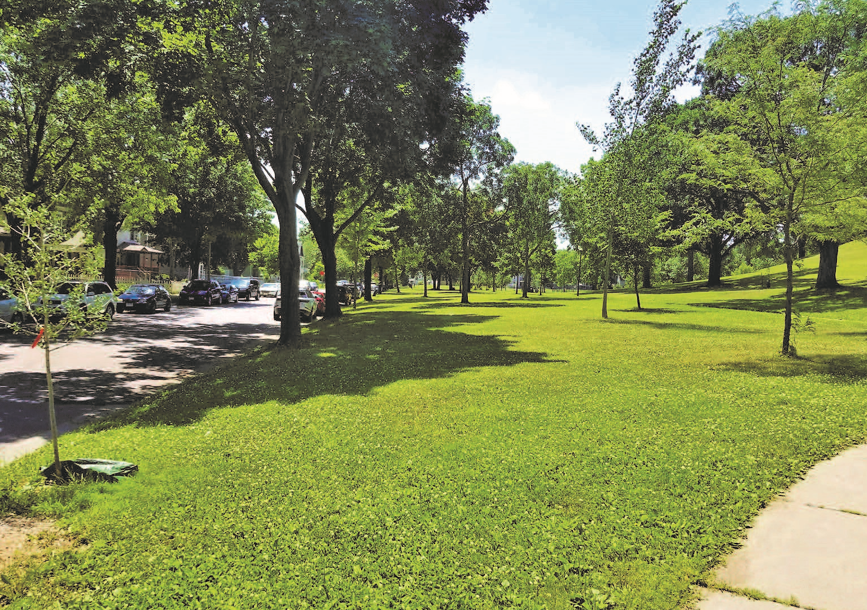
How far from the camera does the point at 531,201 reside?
A: 45.1 m

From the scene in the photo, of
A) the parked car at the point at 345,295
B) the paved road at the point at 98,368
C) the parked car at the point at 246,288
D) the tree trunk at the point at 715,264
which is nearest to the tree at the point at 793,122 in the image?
the paved road at the point at 98,368

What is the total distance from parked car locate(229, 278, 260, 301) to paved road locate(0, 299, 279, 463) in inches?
1184

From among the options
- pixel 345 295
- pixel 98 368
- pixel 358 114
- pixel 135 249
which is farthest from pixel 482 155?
pixel 135 249

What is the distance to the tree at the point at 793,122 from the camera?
1062cm

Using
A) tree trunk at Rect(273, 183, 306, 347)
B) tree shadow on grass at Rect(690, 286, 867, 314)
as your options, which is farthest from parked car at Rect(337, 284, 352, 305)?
tree shadow on grass at Rect(690, 286, 867, 314)

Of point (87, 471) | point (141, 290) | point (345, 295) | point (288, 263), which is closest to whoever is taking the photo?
point (87, 471)

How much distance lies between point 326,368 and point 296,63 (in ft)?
26.0

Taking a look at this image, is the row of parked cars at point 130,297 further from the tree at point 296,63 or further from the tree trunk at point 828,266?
the tree trunk at point 828,266

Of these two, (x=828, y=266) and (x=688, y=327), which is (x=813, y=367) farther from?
(x=828, y=266)

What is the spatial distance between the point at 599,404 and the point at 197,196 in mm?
49532

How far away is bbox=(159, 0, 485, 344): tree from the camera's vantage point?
438 inches

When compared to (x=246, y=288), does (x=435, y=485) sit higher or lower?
lower

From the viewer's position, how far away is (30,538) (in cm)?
385

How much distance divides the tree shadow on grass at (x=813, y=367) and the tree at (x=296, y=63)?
11.4 metres
